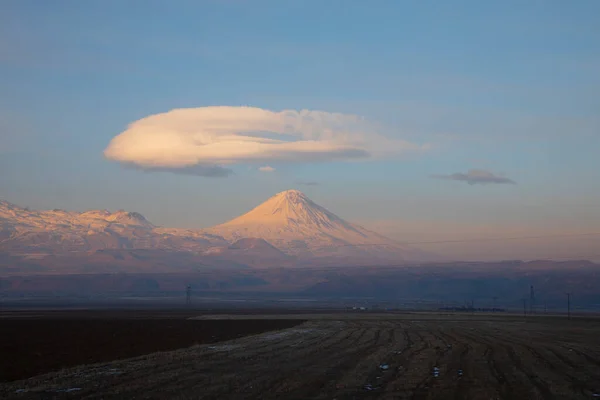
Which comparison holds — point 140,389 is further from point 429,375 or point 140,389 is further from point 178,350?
point 178,350

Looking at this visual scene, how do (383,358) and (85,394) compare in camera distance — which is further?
(383,358)

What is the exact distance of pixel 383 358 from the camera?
3544 centimetres

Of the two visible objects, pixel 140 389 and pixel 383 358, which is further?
pixel 383 358

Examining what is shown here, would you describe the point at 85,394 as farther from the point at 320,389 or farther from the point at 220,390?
the point at 320,389

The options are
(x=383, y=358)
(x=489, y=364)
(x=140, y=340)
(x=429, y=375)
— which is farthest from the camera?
(x=140, y=340)

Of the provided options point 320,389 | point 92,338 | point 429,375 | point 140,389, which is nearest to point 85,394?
point 140,389

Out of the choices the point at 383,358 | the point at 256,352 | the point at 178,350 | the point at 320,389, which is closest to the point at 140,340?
the point at 178,350

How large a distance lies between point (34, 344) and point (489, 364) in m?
29.3

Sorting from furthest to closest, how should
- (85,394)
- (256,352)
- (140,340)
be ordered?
1. (140,340)
2. (256,352)
3. (85,394)

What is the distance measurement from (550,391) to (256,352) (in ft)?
60.4

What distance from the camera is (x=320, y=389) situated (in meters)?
24.4

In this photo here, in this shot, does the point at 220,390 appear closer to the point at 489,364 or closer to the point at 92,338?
the point at 489,364

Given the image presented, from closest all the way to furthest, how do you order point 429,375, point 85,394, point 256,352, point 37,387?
point 85,394 < point 37,387 < point 429,375 < point 256,352

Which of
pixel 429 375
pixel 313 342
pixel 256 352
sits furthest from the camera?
pixel 313 342
